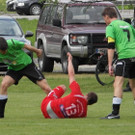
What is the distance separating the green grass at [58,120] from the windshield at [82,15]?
3.58 meters

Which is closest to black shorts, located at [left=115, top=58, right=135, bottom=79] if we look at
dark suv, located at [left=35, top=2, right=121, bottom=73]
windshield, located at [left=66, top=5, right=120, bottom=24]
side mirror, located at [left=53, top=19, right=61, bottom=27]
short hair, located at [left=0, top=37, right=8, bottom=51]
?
short hair, located at [left=0, top=37, right=8, bottom=51]

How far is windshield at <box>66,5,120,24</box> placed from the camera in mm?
21469

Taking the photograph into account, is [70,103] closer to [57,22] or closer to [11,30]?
[57,22]

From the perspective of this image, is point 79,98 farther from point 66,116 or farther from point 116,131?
point 116,131

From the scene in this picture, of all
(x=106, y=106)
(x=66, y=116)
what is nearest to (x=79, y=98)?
(x=66, y=116)

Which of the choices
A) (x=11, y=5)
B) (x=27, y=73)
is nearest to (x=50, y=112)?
(x=27, y=73)

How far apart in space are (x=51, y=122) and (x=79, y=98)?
2.00 ft

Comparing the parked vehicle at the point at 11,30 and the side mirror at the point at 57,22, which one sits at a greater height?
the side mirror at the point at 57,22

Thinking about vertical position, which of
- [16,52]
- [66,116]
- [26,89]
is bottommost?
[26,89]

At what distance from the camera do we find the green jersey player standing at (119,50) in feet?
→ 38.3

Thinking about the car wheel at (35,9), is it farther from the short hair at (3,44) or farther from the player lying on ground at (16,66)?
the short hair at (3,44)

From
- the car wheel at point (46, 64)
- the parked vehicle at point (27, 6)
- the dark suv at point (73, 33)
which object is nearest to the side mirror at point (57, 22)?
the dark suv at point (73, 33)

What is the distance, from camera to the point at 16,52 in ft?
40.2

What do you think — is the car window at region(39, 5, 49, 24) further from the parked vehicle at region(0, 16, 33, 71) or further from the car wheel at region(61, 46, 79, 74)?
the car wheel at region(61, 46, 79, 74)
